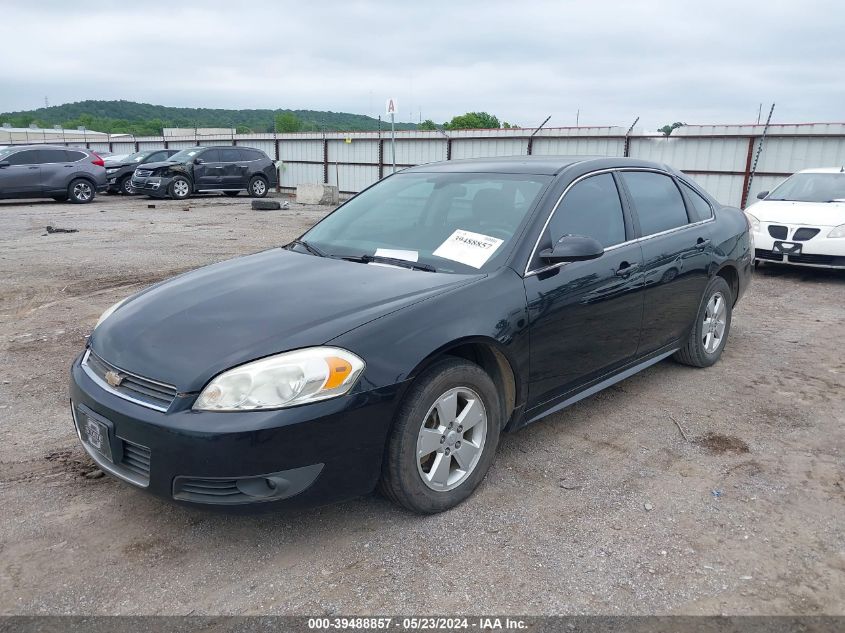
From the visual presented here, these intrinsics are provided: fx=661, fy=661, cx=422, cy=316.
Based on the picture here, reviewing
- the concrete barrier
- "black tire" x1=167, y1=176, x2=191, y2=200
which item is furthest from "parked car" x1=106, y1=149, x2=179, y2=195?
the concrete barrier

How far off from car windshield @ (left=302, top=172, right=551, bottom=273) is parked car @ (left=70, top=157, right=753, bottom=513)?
1 centimetres

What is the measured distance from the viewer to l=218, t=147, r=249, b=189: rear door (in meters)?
21.2

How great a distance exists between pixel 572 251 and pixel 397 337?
1.12 m

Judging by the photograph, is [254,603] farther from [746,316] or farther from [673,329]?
[746,316]

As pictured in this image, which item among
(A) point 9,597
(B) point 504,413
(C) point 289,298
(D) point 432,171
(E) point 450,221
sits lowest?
(A) point 9,597

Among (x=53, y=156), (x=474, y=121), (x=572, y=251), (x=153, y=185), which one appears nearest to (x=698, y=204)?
(x=572, y=251)

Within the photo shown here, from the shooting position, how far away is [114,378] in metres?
2.78

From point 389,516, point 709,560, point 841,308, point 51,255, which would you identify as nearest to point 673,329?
point 709,560

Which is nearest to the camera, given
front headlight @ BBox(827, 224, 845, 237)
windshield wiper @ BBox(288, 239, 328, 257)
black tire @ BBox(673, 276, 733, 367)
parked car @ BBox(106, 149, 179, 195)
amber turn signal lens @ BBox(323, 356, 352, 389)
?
amber turn signal lens @ BBox(323, 356, 352, 389)

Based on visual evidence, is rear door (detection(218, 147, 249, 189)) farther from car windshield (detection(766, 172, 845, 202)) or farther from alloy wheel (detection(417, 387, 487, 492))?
alloy wheel (detection(417, 387, 487, 492))

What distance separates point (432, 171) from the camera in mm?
4320

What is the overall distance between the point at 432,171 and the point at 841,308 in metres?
5.49

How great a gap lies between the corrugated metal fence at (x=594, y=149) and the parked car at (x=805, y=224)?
9.09 feet

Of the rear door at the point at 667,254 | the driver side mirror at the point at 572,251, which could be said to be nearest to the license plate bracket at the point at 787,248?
the rear door at the point at 667,254
